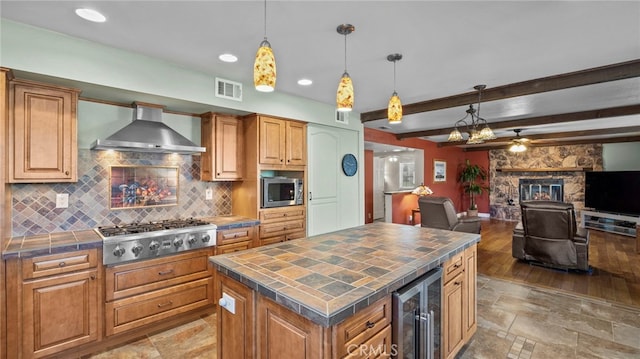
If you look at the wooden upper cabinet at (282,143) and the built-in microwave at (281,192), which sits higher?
the wooden upper cabinet at (282,143)

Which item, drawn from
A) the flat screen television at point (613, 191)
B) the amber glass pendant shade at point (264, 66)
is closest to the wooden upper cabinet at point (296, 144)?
the amber glass pendant shade at point (264, 66)

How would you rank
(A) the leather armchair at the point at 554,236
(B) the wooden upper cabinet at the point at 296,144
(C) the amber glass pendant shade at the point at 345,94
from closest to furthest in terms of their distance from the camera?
(C) the amber glass pendant shade at the point at 345,94 < (B) the wooden upper cabinet at the point at 296,144 < (A) the leather armchair at the point at 554,236

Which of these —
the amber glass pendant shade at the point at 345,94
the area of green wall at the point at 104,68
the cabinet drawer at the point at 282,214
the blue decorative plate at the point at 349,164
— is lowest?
the cabinet drawer at the point at 282,214

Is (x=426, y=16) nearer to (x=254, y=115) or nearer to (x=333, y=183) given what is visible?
(x=254, y=115)

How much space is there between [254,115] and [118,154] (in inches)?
57.2

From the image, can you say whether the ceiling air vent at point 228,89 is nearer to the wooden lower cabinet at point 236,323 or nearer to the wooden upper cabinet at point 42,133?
the wooden upper cabinet at point 42,133

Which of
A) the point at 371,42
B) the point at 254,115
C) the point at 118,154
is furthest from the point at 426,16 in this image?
the point at 118,154

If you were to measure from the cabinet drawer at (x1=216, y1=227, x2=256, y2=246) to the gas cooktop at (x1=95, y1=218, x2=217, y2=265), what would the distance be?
0.10 meters

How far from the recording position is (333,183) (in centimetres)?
443

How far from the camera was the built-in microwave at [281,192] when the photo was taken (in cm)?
355

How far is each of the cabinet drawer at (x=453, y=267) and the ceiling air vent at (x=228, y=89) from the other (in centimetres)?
262

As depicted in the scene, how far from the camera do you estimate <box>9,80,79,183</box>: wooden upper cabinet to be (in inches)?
87.7

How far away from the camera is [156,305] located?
8.72 ft

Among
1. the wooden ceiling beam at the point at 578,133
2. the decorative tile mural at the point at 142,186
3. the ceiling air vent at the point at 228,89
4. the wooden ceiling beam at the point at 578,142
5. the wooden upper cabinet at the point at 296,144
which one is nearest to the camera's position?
the decorative tile mural at the point at 142,186
